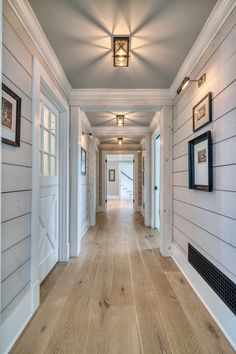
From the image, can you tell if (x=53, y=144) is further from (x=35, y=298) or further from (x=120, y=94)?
(x=35, y=298)

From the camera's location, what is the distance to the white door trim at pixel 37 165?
5.88ft

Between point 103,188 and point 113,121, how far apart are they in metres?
3.30

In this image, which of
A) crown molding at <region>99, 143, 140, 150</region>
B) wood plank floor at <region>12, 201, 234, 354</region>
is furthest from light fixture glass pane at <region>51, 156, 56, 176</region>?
crown molding at <region>99, 143, 140, 150</region>

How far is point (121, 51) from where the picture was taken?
6.57ft

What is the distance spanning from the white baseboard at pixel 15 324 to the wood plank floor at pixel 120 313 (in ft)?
0.16

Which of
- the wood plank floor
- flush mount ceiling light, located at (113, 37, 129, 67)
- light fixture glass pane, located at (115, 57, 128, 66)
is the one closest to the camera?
the wood plank floor

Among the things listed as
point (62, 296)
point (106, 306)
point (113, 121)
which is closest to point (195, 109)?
point (106, 306)

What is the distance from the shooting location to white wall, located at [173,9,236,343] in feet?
4.86

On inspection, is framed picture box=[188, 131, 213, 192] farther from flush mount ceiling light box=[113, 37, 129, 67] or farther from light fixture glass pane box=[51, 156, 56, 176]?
light fixture glass pane box=[51, 156, 56, 176]

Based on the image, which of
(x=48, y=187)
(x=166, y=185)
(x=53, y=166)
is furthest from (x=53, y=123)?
(x=166, y=185)

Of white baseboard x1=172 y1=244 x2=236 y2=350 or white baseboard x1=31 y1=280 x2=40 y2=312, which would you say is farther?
white baseboard x1=31 y1=280 x2=40 y2=312

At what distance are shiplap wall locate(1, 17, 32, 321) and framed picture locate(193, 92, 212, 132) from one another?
1444 mm

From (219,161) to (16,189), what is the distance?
1481mm

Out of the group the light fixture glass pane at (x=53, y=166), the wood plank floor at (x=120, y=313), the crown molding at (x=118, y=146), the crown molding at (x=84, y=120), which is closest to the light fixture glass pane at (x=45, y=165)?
the light fixture glass pane at (x=53, y=166)
